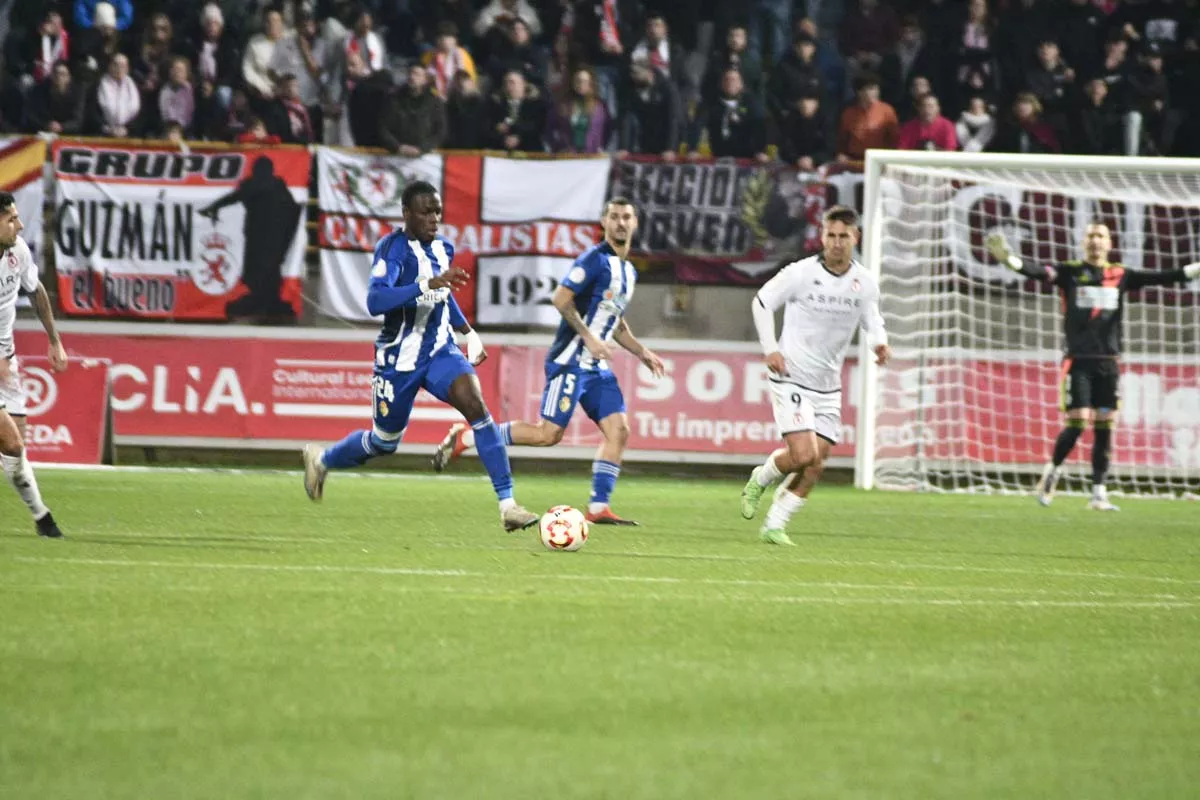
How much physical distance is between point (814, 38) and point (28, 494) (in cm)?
1230

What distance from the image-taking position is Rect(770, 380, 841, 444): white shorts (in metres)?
10.5

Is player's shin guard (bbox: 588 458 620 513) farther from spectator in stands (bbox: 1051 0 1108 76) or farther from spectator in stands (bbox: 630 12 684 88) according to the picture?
spectator in stands (bbox: 1051 0 1108 76)

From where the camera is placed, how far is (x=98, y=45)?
19.2m

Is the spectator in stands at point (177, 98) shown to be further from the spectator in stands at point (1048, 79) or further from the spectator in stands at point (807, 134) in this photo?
the spectator in stands at point (1048, 79)

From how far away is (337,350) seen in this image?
17.9 metres

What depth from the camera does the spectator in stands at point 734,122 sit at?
1883cm

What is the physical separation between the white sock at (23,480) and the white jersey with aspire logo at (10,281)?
692 millimetres

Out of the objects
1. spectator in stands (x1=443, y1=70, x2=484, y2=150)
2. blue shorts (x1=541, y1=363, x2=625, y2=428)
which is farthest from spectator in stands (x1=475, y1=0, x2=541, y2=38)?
blue shorts (x1=541, y1=363, x2=625, y2=428)

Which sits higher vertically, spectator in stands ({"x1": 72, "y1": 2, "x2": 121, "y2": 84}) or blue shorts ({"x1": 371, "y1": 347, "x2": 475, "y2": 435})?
spectator in stands ({"x1": 72, "y1": 2, "x2": 121, "y2": 84})

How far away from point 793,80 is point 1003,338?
356 cm

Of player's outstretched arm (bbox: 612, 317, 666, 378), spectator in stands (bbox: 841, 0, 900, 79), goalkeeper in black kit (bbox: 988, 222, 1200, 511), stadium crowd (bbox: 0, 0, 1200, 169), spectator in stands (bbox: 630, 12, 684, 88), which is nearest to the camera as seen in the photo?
player's outstretched arm (bbox: 612, 317, 666, 378)

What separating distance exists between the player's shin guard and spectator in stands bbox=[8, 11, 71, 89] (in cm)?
972

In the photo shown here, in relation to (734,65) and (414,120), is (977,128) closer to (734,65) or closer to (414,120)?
(734,65)

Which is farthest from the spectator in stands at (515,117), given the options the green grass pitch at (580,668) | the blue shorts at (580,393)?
the green grass pitch at (580,668)
